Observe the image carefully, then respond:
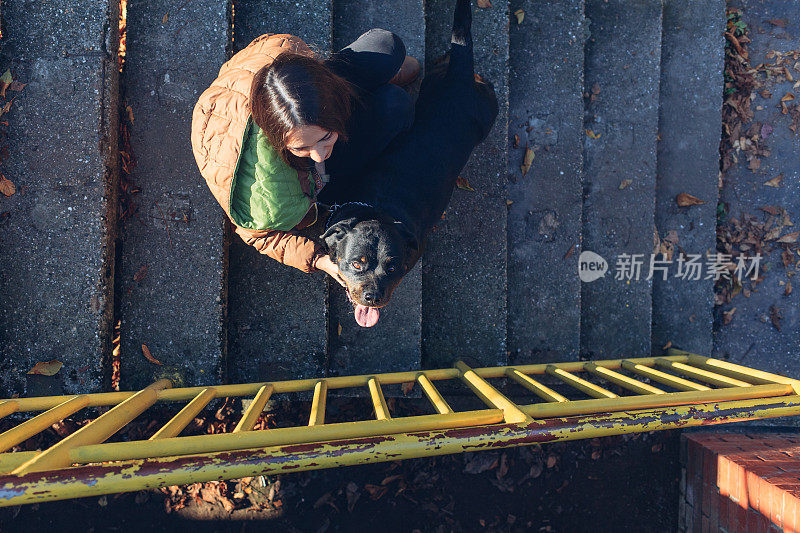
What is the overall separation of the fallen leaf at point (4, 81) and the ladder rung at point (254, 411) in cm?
254

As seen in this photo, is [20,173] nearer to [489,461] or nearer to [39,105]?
[39,105]

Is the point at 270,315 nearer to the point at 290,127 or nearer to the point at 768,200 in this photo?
the point at 290,127

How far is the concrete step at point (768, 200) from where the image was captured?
3975mm

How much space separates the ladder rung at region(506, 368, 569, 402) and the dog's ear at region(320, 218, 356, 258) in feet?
4.60

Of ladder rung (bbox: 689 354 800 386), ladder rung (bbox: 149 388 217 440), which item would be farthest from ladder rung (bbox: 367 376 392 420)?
ladder rung (bbox: 689 354 800 386)

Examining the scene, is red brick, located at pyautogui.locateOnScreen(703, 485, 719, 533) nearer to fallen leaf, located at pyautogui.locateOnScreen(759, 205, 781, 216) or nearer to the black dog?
fallen leaf, located at pyautogui.locateOnScreen(759, 205, 781, 216)

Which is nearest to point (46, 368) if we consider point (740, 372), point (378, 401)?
point (378, 401)

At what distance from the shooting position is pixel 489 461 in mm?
3352

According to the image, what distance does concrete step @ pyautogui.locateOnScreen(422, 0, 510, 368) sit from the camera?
11.1 ft

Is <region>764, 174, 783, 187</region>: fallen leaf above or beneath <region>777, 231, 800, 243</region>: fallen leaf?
above

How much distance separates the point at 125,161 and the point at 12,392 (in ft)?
5.49

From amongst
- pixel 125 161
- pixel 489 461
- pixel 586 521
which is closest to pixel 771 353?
pixel 586 521

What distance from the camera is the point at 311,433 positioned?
6.09ft

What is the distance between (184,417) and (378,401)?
0.99 m
